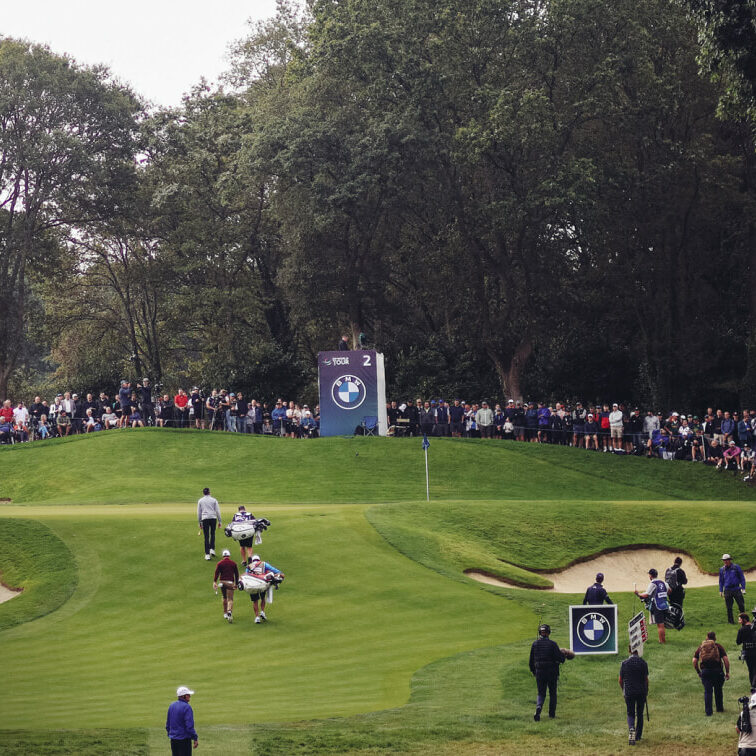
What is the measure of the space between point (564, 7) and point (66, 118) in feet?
102

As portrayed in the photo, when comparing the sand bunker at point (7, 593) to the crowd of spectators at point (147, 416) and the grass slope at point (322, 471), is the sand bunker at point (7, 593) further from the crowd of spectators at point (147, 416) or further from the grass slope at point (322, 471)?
the crowd of spectators at point (147, 416)

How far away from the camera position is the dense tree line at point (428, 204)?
66.0 m

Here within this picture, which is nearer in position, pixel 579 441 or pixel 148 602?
pixel 148 602

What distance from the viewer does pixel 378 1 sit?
6769cm

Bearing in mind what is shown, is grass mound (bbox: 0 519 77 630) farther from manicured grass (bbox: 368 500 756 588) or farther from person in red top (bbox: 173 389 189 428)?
person in red top (bbox: 173 389 189 428)

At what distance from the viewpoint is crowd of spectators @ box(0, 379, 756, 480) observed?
58625 millimetres

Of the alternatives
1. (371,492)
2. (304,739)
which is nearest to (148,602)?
(304,739)

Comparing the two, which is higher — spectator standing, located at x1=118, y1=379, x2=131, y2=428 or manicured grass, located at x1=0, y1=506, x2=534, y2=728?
spectator standing, located at x1=118, y1=379, x2=131, y2=428

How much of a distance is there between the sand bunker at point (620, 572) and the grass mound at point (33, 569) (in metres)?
12.1

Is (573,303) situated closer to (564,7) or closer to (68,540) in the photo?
(564,7)

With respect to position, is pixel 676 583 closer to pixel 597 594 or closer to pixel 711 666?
pixel 597 594

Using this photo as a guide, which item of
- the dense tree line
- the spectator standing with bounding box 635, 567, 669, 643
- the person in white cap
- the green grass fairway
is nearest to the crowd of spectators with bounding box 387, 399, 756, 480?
the green grass fairway

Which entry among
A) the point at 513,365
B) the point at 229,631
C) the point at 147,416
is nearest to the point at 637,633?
the point at 229,631

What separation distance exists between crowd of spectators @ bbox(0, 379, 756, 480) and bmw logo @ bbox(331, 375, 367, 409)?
152 inches
